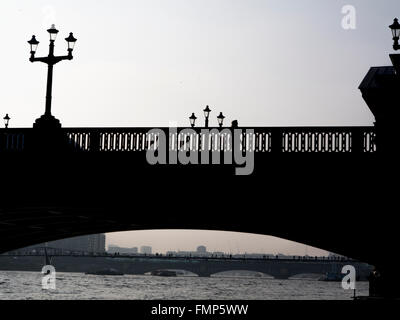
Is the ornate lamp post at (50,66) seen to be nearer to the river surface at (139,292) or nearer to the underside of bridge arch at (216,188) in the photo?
the underside of bridge arch at (216,188)

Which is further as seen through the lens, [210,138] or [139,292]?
[139,292]

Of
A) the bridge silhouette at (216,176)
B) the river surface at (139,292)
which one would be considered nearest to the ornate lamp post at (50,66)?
the bridge silhouette at (216,176)

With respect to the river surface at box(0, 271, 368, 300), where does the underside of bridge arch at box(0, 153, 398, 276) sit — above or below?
above

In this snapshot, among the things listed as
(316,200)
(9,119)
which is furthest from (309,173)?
(9,119)

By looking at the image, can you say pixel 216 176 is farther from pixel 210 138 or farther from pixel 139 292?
pixel 139 292

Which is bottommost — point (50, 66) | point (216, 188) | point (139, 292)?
point (139, 292)

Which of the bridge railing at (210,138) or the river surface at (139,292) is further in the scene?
the river surface at (139,292)

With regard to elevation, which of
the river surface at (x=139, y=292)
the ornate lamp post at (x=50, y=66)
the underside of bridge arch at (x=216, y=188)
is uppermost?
the ornate lamp post at (x=50, y=66)

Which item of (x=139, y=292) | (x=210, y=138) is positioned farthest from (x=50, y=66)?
(x=139, y=292)

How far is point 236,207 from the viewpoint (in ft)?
89.7

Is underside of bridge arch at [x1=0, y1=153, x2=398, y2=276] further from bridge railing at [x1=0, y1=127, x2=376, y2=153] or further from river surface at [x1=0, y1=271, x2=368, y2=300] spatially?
river surface at [x1=0, y1=271, x2=368, y2=300]

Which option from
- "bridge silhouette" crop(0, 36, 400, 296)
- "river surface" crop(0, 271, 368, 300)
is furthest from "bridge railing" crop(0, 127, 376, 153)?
"river surface" crop(0, 271, 368, 300)
